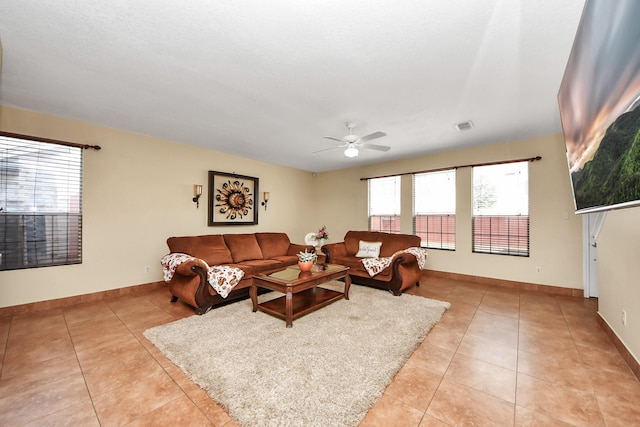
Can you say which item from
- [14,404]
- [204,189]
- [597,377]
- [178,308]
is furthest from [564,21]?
[204,189]

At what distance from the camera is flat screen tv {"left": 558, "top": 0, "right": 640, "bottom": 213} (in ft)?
2.57

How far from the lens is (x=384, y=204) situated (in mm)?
5977

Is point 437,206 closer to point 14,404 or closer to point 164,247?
point 164,247

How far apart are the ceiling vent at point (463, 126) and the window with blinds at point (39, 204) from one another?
5.39 meters

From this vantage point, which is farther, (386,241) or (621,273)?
(386,241)

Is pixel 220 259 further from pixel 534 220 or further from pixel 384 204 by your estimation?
pixel 534 220

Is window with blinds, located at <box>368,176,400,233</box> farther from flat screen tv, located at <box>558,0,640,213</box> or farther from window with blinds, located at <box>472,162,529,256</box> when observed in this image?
flat screen tv, located at <box>558,0,640,213</box>

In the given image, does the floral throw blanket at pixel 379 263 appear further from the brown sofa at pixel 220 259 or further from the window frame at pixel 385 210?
the window frame at pixel 385 210

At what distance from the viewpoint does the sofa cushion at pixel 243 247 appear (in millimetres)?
4453

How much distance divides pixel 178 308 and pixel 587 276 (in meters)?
5.85

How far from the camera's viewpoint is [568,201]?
13.0 feet

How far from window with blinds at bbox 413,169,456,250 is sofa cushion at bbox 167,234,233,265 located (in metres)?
3.84

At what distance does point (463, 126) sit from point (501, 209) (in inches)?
73.8

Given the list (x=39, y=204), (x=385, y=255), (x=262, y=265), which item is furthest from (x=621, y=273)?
(x=39, y=204)
